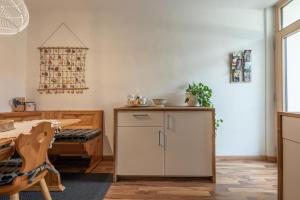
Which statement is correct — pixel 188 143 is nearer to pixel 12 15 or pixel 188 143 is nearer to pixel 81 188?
pixel 81 188

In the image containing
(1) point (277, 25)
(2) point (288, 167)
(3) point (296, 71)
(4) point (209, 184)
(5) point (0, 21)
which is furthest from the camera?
(1) point (277, 25)

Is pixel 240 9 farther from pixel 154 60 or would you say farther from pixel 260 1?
pixel 154 60

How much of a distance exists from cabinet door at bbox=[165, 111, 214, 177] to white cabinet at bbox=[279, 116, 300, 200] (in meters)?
0.93

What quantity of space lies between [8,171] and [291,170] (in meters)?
1.92

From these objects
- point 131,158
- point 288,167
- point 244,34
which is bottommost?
Result: point 131,158

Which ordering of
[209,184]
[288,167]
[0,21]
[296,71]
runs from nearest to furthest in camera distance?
[288,167] → [0,21] → [209,184] → [296,71]

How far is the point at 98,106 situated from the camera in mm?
3465

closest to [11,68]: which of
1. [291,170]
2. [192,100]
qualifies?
[192,100]

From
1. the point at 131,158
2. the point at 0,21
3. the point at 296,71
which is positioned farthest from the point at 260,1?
the point at 0,21

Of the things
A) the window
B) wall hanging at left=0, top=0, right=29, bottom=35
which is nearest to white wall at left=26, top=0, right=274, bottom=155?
the window

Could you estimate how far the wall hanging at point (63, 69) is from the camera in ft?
11.4

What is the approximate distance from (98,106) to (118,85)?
1.48 feet

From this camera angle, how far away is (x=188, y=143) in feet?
8.45

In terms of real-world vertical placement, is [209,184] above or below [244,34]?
below
